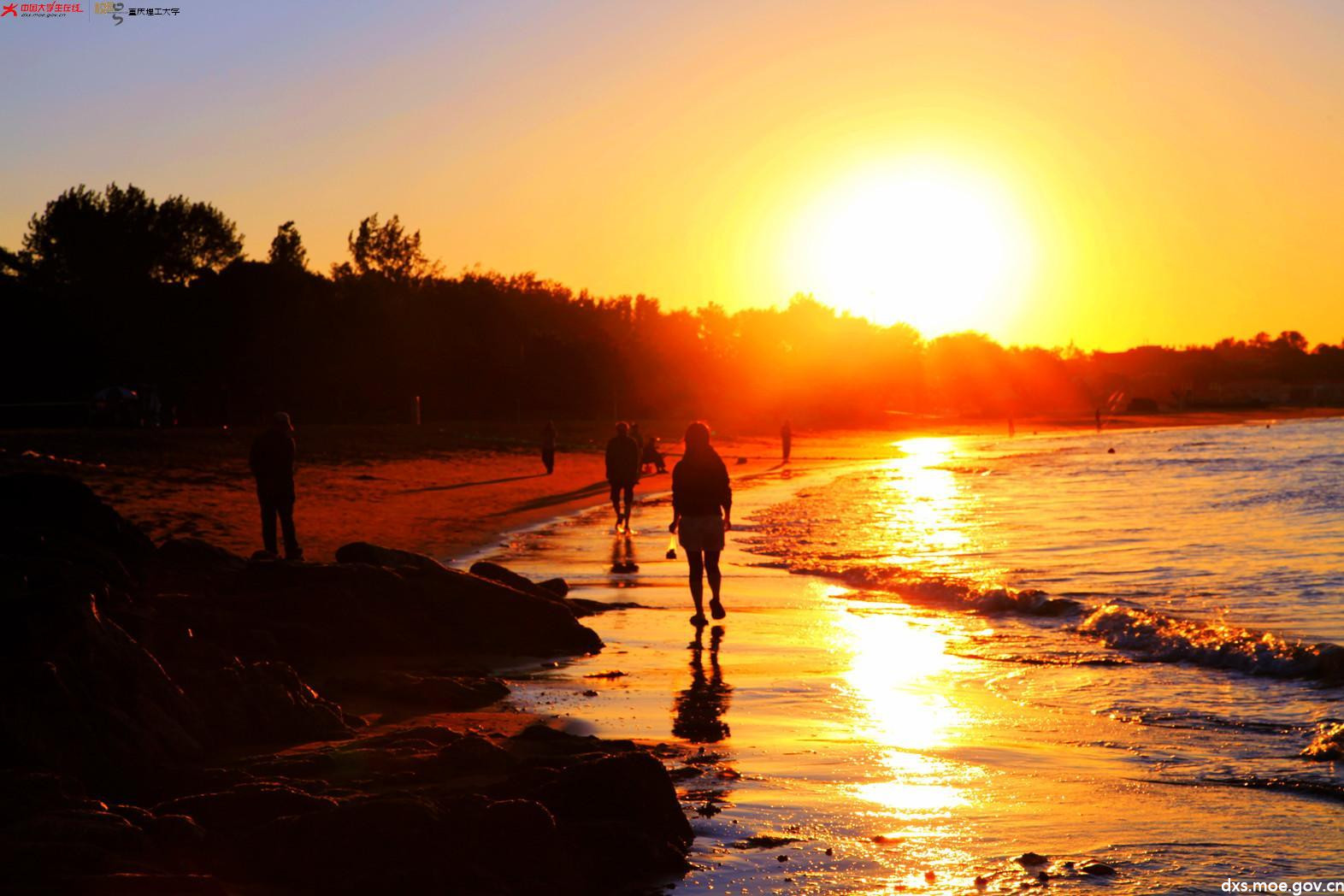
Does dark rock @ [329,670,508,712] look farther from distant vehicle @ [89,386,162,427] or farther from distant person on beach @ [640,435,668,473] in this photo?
distant vehicle @ [89,386,162,427]

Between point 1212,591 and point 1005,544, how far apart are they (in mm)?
6891

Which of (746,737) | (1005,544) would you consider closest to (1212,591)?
(1005,544)

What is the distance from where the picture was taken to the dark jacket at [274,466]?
16.3m

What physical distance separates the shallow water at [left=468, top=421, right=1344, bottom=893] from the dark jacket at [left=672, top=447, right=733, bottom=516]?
3.93 ft

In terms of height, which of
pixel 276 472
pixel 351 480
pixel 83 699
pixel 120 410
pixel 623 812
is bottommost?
pixel 623 812

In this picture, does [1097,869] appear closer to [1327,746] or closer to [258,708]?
[1327,746]

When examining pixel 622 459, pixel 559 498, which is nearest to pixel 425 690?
pixel 622 459

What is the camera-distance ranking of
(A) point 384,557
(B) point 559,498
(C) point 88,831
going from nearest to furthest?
(C) point 88,831 → (A) point 384,557 → (B) point 559,498

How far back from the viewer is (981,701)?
9.25 m

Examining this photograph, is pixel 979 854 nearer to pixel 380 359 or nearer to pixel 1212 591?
pixel 1212 591

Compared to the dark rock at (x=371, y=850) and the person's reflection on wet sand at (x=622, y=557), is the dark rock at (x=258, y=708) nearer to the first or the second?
the dark rock at (x=371, y=850)

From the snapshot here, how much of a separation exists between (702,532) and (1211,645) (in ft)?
15.9

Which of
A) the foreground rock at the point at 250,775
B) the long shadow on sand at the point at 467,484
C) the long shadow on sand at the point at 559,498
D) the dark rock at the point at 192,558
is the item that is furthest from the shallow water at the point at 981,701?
the long shadow on sand at the point at 467,484

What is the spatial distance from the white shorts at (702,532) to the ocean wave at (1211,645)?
3.84 meters
